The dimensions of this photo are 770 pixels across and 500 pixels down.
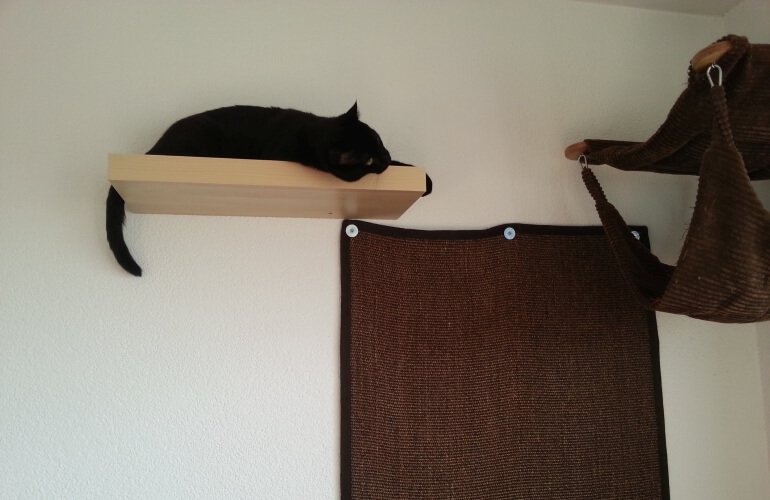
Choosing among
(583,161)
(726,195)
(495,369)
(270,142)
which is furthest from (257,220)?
(726,195)

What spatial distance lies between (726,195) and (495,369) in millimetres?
468

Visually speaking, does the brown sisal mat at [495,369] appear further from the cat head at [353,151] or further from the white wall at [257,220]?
the cat head at [353,151]

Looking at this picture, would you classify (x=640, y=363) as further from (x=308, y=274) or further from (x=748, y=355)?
(x=308, y=274)

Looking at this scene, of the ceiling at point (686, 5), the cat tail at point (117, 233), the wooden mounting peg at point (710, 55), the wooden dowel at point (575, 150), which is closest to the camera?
the wooden mounting peg at point (710, 55)

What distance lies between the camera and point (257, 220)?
1.01 meters

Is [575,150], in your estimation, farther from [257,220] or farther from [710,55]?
[257,220]

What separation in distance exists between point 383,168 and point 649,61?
747 mm

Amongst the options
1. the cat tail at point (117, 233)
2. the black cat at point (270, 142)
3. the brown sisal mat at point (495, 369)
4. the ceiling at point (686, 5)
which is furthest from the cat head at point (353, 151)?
the ceiling at point (686, 5)

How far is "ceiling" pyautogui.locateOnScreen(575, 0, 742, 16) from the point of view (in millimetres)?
1212

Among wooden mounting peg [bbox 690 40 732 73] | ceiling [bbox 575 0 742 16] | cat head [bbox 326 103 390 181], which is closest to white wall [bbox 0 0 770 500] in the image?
ceiling [bbox 575 0 742 16]

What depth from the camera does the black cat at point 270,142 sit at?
2.68 feet

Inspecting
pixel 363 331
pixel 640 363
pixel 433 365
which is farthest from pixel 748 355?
pixel 363 331

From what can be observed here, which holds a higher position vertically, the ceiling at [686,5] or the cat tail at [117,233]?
the ceiling at [686,5]

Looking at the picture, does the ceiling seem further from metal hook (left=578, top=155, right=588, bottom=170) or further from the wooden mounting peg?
the wooden mounting peg
